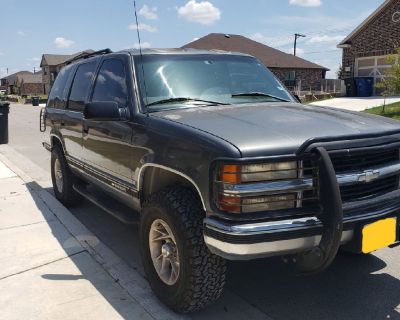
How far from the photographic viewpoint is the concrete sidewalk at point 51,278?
11.3ft

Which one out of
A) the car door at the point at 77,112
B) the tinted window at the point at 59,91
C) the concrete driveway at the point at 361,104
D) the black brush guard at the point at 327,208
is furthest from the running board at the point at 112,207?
the concrete driveway at the point at 361,104

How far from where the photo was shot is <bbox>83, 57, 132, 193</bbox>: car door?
3.99 m

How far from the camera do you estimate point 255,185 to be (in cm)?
277

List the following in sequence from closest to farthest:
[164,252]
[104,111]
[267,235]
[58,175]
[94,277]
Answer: [267,235] < [164,252] < [104,111] < [94,277] < [58,175]

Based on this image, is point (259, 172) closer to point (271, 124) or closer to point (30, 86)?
point (271, 124)

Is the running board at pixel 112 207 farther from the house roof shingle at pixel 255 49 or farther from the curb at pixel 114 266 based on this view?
the house roof shingle at pixel 255 49

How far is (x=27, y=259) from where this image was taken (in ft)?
14.5

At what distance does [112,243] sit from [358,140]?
2842 millimetres

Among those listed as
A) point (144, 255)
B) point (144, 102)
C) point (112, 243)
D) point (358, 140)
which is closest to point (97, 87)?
point (144, 102)

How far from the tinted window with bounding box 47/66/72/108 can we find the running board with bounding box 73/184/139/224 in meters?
1.32

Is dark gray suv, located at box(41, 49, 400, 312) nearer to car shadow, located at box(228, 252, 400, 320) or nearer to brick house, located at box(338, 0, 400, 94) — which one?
car shadow, located at box(228, 252, 400, 320)

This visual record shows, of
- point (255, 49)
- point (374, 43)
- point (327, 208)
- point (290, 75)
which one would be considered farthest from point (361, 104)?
point (290, 75)

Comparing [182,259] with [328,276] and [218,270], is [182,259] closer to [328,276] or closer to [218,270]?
[218,270]

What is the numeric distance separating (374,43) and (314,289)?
26.1 meters
